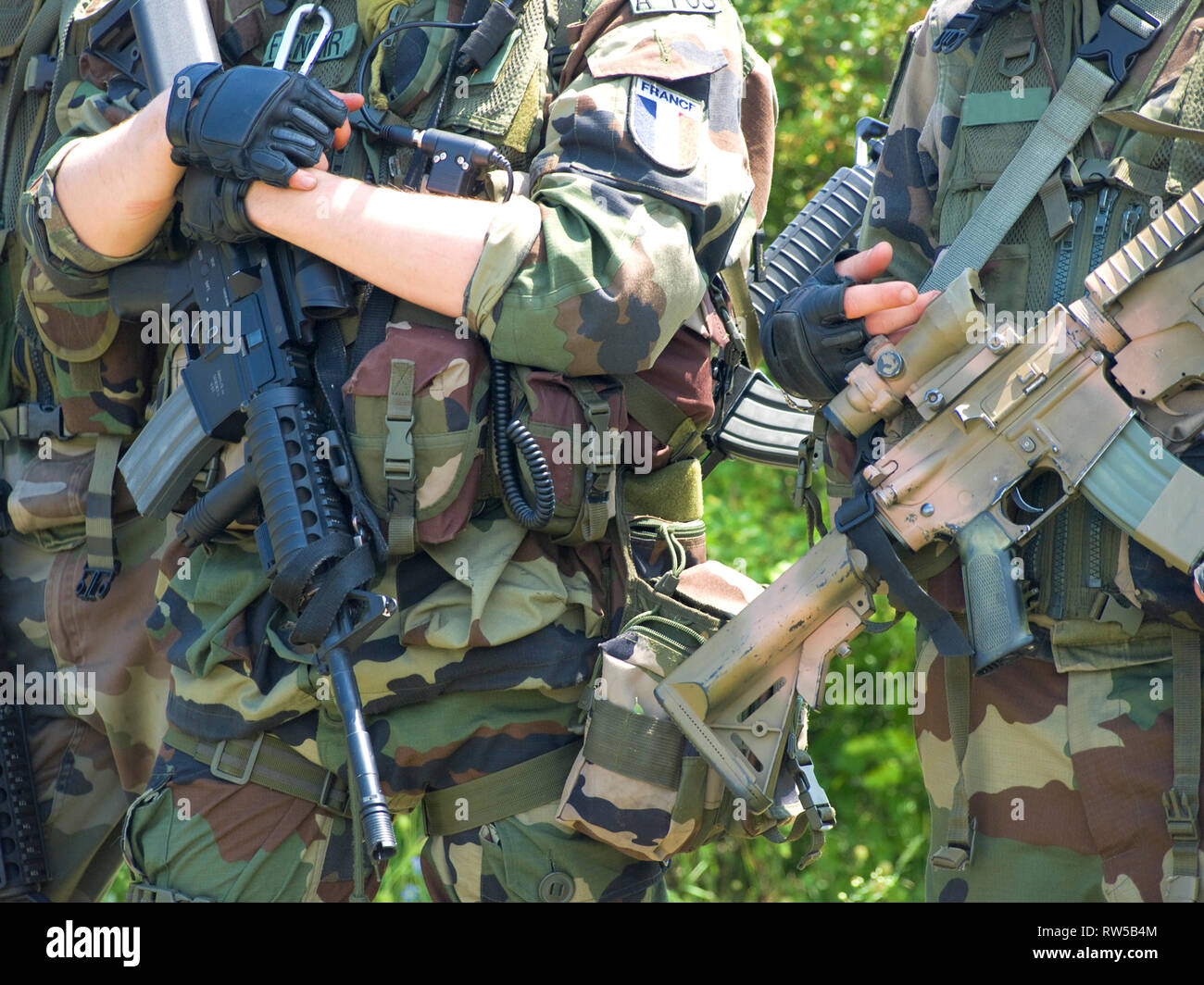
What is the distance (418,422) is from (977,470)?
0.98 meters

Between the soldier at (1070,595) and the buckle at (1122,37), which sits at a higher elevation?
the buckle at (1122,37)

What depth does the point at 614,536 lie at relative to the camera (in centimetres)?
278

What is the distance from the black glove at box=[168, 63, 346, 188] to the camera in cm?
253

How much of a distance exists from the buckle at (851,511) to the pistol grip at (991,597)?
0.18 meters

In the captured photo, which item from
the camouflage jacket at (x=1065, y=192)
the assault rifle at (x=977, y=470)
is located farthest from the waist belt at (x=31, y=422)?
the camouflage jacket at (x=1065, y=192)

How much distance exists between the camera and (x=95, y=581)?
10.8 ft

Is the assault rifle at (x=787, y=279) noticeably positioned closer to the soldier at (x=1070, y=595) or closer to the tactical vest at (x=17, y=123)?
the soldier at (x=1070, y=595)


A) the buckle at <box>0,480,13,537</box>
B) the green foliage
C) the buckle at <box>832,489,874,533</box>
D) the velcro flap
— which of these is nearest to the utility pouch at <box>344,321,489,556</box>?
the velcro flap

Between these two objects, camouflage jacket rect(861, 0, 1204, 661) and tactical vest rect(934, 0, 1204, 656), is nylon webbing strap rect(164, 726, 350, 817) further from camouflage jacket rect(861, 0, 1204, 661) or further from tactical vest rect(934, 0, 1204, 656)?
tactical vest rect(934, 0, 1204, 656)

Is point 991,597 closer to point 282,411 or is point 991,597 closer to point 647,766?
point 647,766

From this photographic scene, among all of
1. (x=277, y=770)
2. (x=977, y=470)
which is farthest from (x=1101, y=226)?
(x=277, y=770)

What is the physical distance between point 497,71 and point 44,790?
205cm

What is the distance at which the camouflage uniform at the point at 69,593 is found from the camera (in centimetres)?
329
